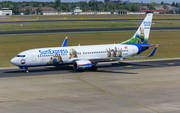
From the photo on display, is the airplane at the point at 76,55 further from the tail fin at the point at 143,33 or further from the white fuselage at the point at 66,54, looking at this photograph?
the tail fin at the point at 143,33

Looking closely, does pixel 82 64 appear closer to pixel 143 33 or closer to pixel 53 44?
pixel 143 33

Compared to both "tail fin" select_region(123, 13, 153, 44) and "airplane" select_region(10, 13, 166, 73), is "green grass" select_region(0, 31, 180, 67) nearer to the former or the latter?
"tail fin" select_region(123, 13, 153, 44)

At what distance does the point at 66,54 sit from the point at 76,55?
1.89m

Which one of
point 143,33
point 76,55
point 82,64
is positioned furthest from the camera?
point 143,33

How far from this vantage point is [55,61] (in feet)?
158

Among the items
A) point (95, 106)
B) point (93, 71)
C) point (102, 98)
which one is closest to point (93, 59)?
point (93, 71)

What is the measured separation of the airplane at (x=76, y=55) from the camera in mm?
46688

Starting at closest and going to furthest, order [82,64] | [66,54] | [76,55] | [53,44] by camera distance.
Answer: [82,64], [66,54], [76,55], [53,44]

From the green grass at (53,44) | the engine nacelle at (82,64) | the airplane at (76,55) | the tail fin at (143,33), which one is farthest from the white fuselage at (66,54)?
the green grass at (53,44)

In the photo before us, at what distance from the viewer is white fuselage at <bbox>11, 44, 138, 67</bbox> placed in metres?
46.5

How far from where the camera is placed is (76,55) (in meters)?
49.6

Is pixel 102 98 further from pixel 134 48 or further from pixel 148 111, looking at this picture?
pixel 134 48

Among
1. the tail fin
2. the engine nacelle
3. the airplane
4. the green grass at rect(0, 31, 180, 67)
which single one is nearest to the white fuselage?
the airplane

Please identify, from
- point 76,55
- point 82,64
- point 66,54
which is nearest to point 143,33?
point 76,55
